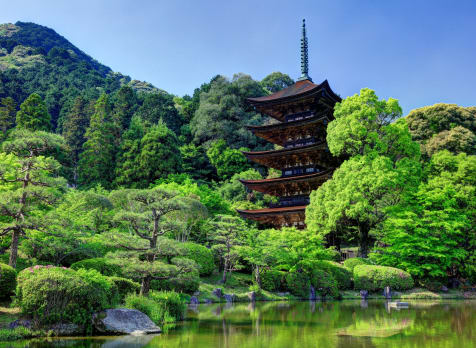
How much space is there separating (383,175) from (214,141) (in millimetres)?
29919

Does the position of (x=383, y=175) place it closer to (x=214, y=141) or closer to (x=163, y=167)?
(x=163, y=167)

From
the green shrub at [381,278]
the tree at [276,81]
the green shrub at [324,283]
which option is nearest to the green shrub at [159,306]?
the green shrub at [324,283]

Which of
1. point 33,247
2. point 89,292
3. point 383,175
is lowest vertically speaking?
point 89,292

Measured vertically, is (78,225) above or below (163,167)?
below

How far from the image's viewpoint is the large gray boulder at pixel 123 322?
9750mm

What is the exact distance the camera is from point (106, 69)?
135 meters

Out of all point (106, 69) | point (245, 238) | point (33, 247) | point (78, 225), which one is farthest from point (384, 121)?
point (106, 69)

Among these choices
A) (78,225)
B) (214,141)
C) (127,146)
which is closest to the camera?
(78,225)

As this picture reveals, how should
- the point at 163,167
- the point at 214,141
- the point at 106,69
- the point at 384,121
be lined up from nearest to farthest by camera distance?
1. the point at 384,121
2. the point at 163,167
3. the point at 214,141
4. the point at 106,69

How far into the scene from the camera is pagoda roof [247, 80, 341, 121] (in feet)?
102

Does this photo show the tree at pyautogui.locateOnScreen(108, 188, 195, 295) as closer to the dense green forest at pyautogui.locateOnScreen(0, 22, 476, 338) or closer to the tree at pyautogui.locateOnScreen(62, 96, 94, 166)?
the dense green forest at pyautogui.locateOnScreen(0, 22, 476, 338)

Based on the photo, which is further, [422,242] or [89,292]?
[422,242]

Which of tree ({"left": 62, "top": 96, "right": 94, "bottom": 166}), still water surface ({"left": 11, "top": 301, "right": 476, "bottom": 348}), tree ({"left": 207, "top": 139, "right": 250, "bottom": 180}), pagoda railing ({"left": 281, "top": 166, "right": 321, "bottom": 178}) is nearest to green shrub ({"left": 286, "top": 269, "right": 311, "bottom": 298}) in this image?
still water surface ({"left": 11, "top": 301, "right": 476, "bottom": 348})

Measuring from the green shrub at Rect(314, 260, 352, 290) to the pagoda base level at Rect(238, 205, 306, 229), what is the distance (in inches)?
247
